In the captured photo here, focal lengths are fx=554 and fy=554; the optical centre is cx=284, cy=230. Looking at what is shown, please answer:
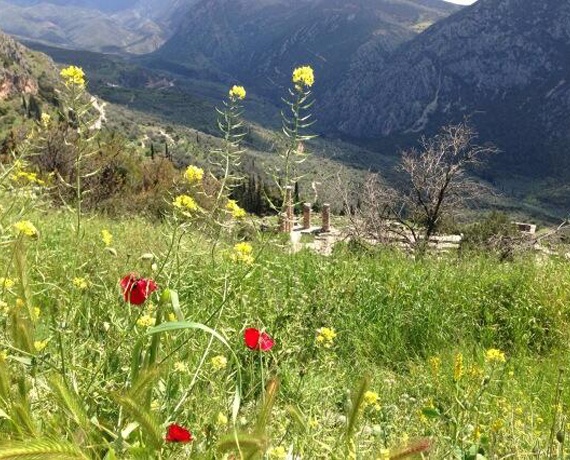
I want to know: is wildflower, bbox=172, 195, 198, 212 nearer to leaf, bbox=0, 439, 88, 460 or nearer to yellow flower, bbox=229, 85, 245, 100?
yellow flower, bbox=229, 85, 245, 100

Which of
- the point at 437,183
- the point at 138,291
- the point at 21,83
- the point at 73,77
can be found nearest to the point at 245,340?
the point at 138,291

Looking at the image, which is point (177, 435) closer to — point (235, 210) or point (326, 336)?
point (235, 210)

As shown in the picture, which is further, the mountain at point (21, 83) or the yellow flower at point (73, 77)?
the mountain at point (21, 83)

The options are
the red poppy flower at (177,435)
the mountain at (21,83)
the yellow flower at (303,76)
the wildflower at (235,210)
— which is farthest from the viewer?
the mountain at (21,83)

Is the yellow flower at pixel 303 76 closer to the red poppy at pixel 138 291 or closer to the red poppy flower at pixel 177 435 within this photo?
the red poppy at pixel 138 291

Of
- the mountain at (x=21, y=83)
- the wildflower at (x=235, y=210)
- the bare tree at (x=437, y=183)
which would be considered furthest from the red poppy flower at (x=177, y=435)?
the mountain at (x=21, y=83)

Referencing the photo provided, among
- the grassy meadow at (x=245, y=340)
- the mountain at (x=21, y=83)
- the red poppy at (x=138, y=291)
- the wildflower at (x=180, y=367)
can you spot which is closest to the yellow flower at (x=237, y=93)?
the grassy meadow at (x=245, y=340)

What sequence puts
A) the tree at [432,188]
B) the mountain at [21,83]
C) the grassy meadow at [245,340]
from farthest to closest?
the mountain at [21,83] → the tree at [432,188] → the grassy meadow at [245,340]

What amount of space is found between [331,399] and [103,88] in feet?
591

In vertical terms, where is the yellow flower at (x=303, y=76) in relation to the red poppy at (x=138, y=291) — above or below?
above

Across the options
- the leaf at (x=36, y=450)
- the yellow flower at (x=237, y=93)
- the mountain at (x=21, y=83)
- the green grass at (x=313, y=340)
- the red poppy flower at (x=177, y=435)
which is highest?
the yellow flower at (x=237, y=93)

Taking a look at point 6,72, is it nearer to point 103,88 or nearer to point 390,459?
point 390,459

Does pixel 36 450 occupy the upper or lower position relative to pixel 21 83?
upper

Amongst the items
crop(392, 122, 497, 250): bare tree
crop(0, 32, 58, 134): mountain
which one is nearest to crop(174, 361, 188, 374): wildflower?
crop(392, 122, 497, 250): bare tree
